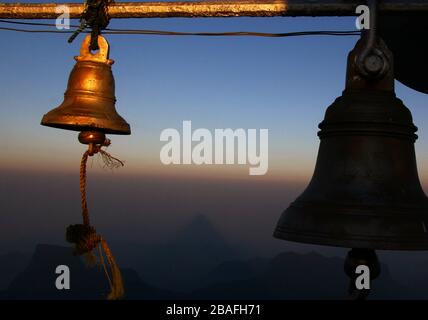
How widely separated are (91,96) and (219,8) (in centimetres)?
72

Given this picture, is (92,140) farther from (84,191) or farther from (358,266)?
(358,266)

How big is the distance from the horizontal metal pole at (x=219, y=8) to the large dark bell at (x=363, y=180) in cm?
40

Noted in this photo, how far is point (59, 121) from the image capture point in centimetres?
238

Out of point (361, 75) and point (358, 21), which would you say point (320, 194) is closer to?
point (361, 75)

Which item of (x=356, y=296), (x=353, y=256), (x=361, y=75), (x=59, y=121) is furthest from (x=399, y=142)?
(x=59, y=121)

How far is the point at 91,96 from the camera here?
2494 millimetres

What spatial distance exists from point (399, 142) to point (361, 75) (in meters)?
0.32

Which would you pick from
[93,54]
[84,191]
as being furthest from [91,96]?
[84,191]

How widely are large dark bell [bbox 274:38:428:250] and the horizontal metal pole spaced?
1.30 feet

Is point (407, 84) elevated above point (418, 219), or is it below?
above

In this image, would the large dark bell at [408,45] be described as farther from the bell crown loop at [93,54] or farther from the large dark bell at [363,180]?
the bell crown loop at [93,54]

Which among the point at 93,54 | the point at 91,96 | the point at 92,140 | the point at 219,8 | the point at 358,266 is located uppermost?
the point at 219,8

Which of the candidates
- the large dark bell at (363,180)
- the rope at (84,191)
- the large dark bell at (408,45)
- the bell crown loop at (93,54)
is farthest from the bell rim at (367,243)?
the large dark bell at (408,45)

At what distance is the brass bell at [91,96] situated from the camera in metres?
2.41
